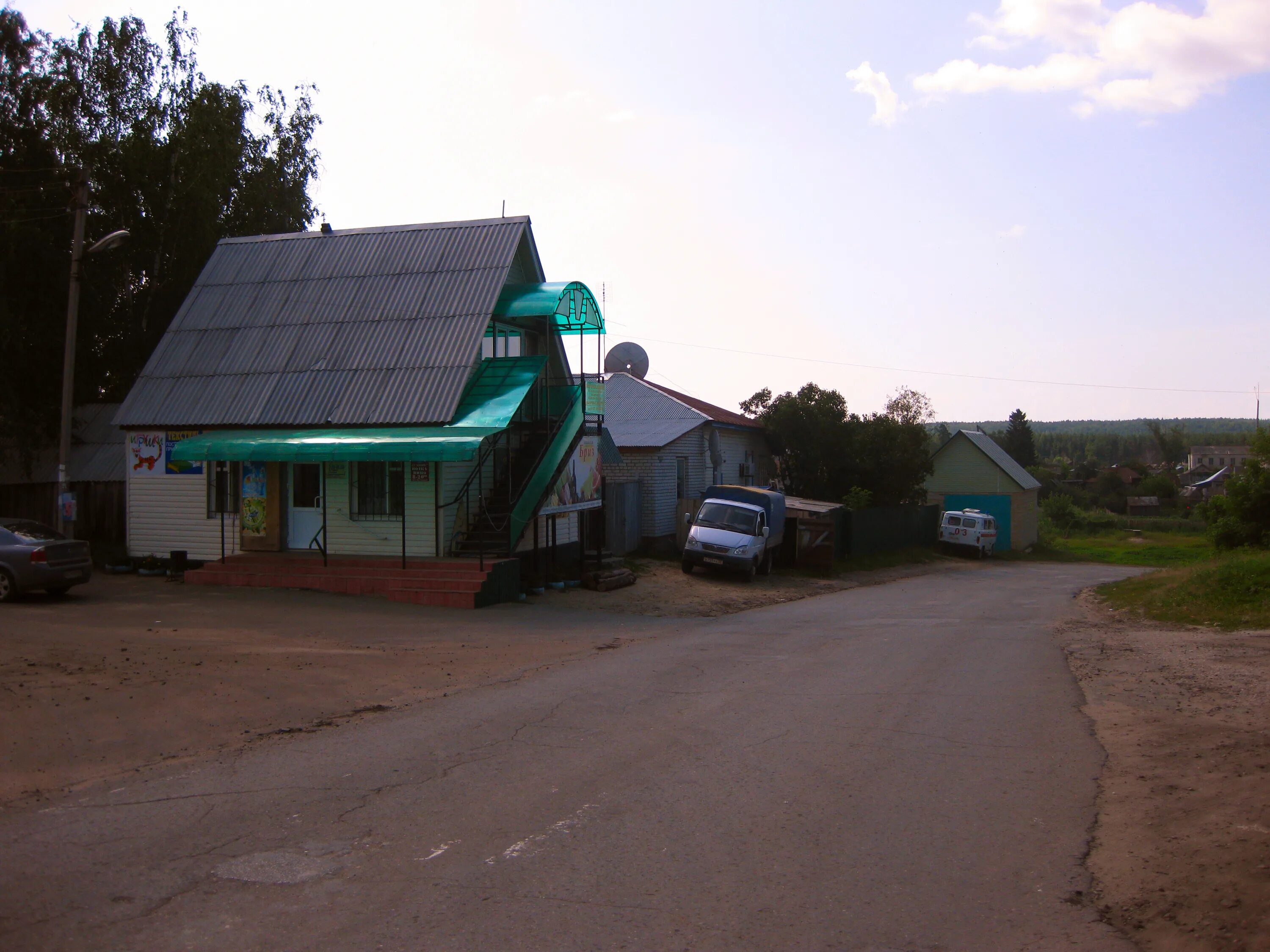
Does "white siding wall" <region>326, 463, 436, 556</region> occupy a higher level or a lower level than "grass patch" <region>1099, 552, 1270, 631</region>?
higher

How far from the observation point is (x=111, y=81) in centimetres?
2858

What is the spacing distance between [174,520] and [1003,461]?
142ft

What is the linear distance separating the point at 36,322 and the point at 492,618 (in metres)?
16.0

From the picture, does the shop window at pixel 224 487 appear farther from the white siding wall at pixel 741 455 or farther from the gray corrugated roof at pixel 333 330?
the white siding wall at pixel 741 455

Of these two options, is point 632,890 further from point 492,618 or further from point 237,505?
point 237,505

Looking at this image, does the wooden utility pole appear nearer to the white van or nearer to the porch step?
the porch step

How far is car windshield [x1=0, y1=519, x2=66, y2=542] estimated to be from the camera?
16875 millimetres

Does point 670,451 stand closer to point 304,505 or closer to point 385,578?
point 304,505

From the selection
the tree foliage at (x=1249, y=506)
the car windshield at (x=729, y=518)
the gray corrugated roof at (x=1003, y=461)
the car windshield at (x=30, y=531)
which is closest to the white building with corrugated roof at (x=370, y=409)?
the car windshield at (x=30, y=531)

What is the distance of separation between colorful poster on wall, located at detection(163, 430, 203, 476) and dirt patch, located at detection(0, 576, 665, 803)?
3382 mm

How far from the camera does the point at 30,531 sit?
677 inches

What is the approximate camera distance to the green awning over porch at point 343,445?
17.7 m

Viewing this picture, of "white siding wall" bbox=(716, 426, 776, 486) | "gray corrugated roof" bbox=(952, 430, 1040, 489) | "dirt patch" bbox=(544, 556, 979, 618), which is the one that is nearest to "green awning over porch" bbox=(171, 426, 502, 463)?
"dirt patch" bbox=(544, 556, 979, 618)

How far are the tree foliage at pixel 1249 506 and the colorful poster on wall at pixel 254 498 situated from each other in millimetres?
23007
